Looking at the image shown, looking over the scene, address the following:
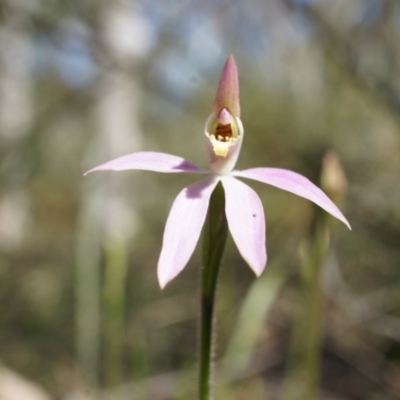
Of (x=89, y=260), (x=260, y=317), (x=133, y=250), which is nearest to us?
(x=260, y=317)

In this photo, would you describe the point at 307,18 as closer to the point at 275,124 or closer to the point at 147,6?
the point at 275,124

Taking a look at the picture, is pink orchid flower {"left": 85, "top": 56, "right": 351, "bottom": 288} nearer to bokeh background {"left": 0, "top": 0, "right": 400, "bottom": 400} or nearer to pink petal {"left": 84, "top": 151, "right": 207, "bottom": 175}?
pink petal {"left": 84, "top": 151, "right": 207, "bottom": 175}

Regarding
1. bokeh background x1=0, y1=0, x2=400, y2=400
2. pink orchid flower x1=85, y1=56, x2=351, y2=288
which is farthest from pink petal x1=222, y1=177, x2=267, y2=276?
bokeh background x1=0, y1=0, x2=400, y2=400

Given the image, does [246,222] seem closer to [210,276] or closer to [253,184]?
[210,276]

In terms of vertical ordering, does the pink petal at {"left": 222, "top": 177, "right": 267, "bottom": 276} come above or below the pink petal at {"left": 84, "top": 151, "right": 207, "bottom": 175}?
below

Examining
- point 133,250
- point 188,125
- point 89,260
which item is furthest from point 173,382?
point 188,125


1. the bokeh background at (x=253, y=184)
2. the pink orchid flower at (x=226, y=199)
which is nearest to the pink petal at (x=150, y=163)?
the pink orchid flower at (x=226, y=199)

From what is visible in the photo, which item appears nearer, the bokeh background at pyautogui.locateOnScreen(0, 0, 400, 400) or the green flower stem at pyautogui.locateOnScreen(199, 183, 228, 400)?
the green flower stem at pyautogui.locateOnScreen(199, 183, 228, 400)
